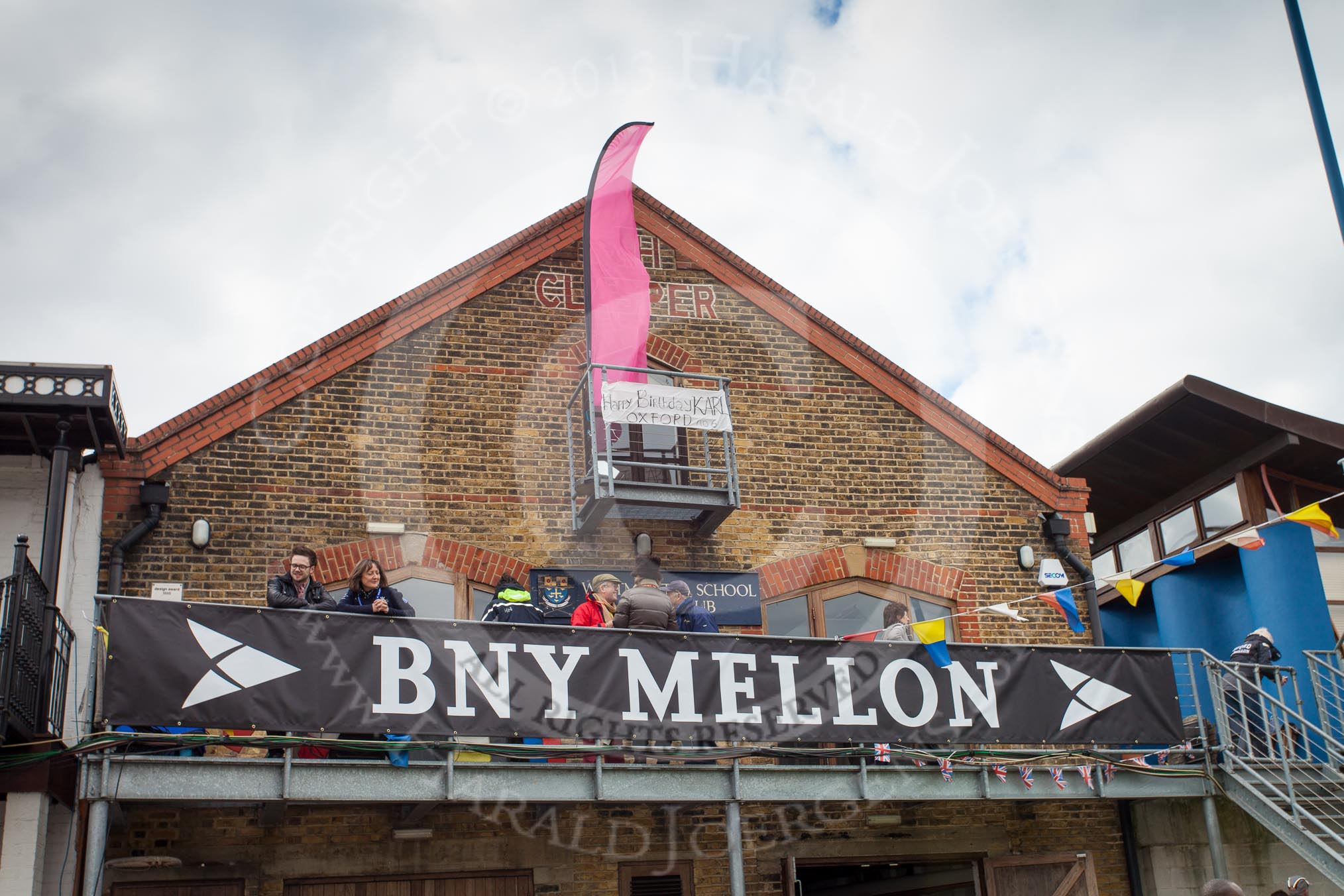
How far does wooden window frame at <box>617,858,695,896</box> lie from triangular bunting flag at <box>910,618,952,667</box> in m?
3.00

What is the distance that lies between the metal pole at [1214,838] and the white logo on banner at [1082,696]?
1.19 meters

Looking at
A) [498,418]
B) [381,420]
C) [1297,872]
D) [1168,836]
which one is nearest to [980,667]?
[1168,836]

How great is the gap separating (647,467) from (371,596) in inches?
153

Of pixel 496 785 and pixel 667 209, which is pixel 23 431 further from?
pixel 667 209

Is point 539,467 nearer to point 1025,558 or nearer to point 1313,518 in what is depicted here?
point 1025,558

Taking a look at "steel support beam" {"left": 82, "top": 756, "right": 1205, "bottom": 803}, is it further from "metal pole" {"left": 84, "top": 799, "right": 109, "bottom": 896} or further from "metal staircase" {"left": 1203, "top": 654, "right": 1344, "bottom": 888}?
"metal staircase" {"left": 1203, "top": 654, "right": 1344, "bottom": 888}

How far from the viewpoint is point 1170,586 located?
1864cm

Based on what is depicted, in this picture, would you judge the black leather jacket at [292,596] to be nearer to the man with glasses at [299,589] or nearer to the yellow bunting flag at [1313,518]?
the man with glasses at [299,589]

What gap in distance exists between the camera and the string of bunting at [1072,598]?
11445 mm

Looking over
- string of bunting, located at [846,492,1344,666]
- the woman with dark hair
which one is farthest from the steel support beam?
the woman with dark hair

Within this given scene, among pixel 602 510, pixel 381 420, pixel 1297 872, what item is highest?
pixel 381 420

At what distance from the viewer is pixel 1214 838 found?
11.8 meters

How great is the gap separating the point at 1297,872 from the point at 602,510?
767 cm

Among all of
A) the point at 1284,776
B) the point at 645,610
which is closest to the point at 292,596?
the point at 645,610
